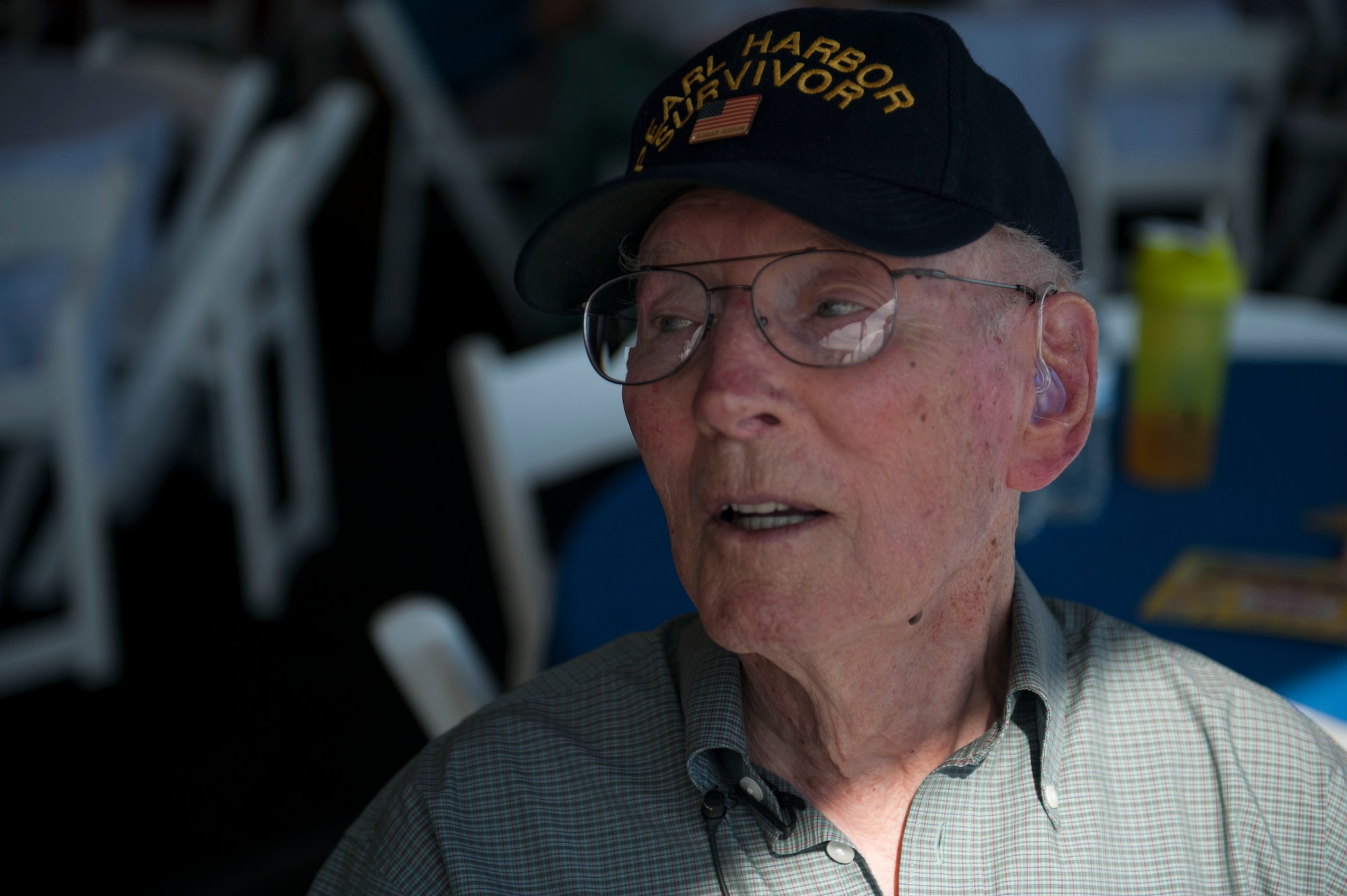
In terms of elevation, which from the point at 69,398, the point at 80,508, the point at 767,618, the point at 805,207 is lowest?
the point at 80,508

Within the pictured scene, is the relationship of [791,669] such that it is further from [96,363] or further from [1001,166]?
[96,363]

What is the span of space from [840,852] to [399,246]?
15.0ft

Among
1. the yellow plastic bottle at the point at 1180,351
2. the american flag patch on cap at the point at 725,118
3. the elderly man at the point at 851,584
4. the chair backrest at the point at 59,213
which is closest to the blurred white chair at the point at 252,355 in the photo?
the chair backrest at the point at 59,213

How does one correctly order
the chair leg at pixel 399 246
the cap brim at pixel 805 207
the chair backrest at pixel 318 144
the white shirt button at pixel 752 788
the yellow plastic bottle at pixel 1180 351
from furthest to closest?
the chair leg at pixel 399 246 → the chair backrest at pixel 318 144 → the yellow plastic bottle at pixel 1180 351 → the white shirt button at pixel 752 788 → the cap brim at pixel 805 207

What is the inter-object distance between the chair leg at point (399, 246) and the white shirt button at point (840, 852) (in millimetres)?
4257

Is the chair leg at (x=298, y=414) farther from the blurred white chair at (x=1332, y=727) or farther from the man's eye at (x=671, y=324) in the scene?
the blurred white chair at (x=1332, y=727)

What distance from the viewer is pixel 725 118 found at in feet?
2.86

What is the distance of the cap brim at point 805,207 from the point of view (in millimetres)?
800

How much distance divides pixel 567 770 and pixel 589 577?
21.2 inches

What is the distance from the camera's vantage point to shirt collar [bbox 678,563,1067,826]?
914 mm

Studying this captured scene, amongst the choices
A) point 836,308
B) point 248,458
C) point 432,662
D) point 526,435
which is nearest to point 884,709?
point 836,308

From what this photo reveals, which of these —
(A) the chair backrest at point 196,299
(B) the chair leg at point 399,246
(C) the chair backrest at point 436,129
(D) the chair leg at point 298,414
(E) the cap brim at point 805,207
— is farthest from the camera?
(B) the chair leg at point 399,246

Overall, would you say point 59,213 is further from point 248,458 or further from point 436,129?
point 436,129

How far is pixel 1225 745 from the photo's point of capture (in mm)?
935
